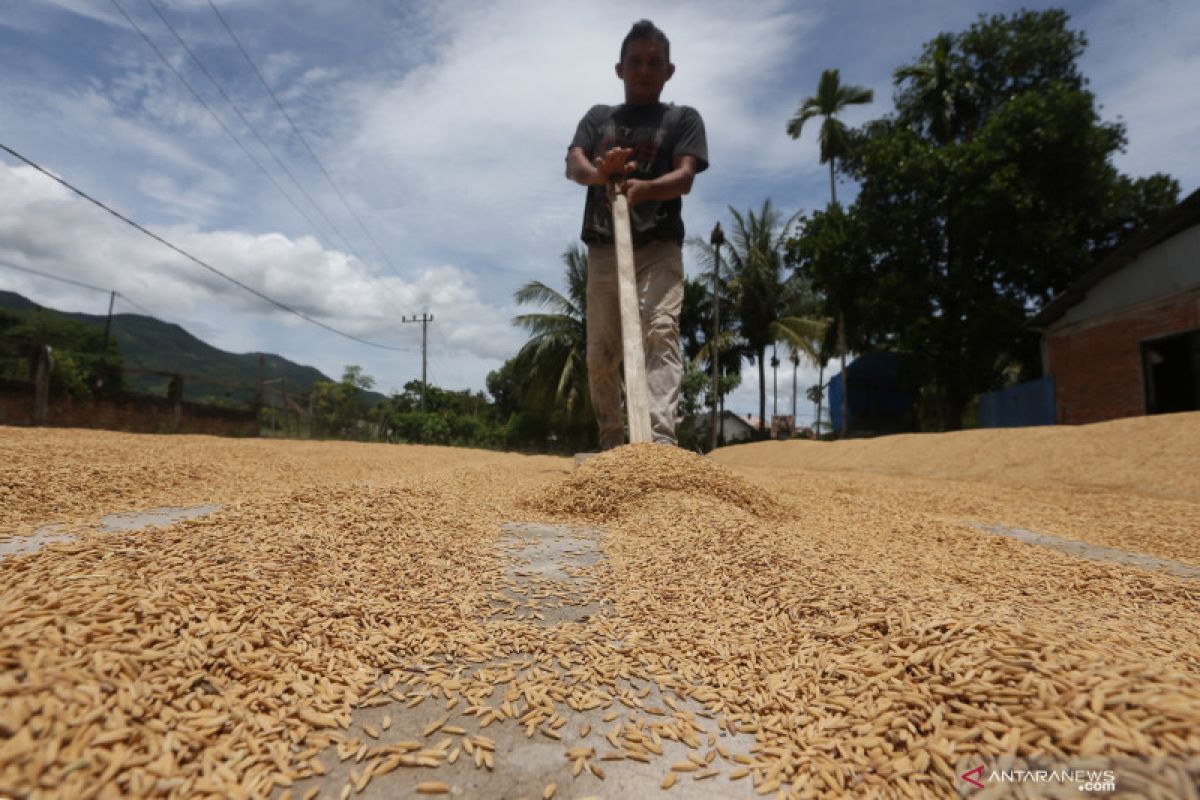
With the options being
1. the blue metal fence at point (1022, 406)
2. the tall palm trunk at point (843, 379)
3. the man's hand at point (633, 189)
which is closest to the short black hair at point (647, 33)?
the man's hand at point (633, 189)

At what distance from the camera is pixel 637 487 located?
104 inches

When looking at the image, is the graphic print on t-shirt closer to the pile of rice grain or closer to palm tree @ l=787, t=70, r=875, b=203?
the pile of rice grain

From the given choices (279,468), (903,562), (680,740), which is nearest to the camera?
(680,740)

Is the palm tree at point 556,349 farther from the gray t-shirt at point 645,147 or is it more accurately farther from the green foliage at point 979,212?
the gray t-shirt at point 645,147

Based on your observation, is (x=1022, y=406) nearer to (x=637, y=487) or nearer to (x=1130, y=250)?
(x=1130, y=250)

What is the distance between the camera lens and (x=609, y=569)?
1805 mm

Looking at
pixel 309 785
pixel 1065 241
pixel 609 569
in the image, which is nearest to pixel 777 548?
pixel 609 569

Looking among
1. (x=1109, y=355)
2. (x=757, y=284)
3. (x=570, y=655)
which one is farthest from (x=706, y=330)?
(x=570, y=655)

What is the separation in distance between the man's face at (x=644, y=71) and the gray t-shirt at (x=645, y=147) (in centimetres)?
8

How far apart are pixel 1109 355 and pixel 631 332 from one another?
39.9 ft

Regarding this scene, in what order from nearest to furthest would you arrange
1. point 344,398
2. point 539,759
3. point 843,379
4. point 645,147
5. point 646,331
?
point 539,759 < point 646,331 < point 645,147 < point 843,379 < point 344,398

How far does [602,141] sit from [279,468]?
10.8 ft

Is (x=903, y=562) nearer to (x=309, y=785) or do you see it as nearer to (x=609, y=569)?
(x=609, y=569)
